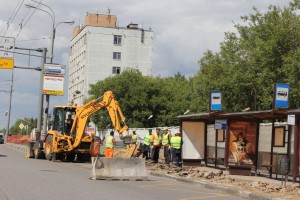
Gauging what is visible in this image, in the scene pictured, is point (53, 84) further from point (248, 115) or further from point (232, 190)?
point (232, 190)

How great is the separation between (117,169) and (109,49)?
8231cm

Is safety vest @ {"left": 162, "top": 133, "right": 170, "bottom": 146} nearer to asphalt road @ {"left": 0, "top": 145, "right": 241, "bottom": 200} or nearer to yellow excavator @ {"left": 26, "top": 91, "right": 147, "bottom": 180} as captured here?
yellow excavator @ {"left": 26, "top": 91, "right": 147, "bottom": 180}

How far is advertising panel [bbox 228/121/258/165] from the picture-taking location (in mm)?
23375

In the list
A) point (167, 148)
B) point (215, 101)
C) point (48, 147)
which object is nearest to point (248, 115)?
point (215, 101)

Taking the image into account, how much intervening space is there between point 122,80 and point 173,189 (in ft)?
194

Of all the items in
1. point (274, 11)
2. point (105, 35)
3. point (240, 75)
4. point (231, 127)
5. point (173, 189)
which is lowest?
point (173, 189)

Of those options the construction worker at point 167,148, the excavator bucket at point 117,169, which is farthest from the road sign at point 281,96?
the construction worker at point 167,148

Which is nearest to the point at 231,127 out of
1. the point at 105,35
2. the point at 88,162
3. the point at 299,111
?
the point at 299,111

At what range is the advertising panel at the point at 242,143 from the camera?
920 inches

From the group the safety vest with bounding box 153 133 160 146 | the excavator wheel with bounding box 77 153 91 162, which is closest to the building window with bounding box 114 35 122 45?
the excavator wheel with bounding box 77 153 91 162

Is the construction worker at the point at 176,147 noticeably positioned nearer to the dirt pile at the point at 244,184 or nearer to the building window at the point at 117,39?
the dirt pile at the point at 244,184

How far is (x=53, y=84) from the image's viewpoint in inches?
1746

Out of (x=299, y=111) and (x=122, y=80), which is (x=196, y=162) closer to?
(x=299, y=111)

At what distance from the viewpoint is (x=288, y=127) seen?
2081cm
